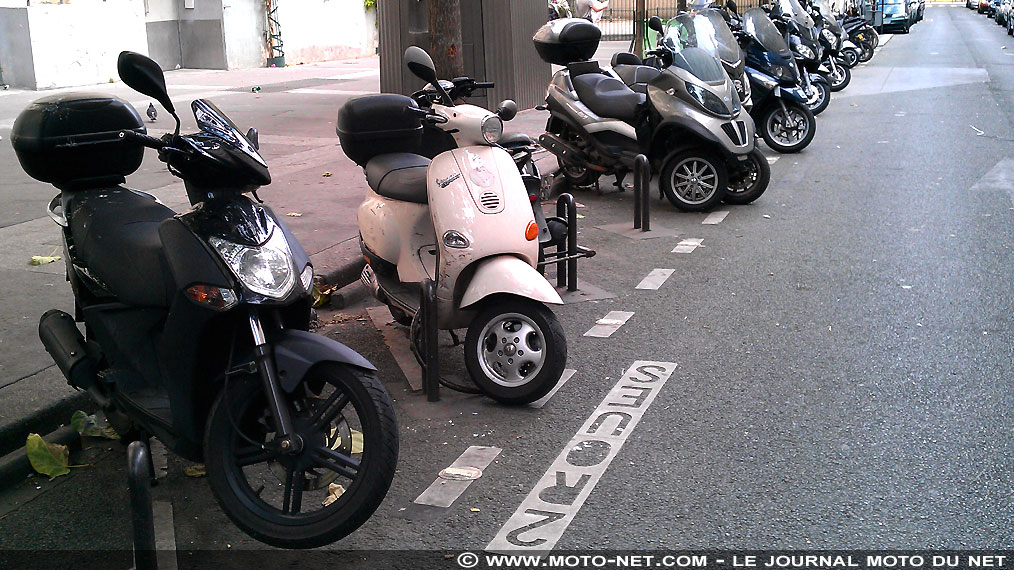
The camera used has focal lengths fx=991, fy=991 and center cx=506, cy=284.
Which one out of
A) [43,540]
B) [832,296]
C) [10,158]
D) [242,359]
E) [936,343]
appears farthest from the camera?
[10,158]

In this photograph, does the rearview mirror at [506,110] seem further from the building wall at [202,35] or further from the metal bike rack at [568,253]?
the building wall at [202,35]

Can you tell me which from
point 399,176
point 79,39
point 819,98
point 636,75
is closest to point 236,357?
point 399,176

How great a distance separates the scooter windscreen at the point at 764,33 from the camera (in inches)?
462

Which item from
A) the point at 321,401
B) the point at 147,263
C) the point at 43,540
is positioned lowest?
the point at 43,540

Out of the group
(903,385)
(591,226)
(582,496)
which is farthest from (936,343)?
(591,226)

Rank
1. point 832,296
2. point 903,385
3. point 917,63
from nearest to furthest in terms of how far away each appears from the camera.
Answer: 1. point 903,385
2. point 832,296
3. point 917,63

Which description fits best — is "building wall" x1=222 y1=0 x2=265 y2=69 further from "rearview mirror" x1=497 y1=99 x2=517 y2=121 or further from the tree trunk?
"rearview mirror" x1=497 y1=99 x2=517 y2=121

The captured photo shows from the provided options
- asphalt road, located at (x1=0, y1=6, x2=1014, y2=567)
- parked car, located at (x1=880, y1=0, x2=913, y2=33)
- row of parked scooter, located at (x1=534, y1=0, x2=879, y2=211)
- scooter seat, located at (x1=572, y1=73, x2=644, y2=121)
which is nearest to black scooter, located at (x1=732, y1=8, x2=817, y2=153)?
row of parked scooter, located at (x1=534, y1=0, x2=879, y2=211)

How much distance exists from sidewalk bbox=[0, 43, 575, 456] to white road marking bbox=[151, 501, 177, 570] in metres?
0.92

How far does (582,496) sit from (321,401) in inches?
45.4

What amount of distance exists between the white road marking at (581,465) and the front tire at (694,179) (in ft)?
12.9

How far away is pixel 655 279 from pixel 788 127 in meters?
5.82

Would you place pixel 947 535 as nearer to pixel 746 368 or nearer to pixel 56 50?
pixel 746 368

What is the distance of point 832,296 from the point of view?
21.4 ft
